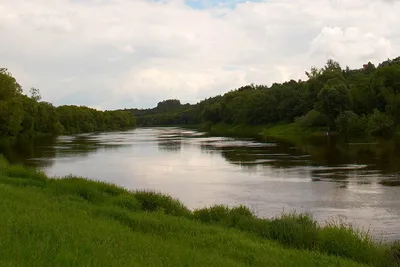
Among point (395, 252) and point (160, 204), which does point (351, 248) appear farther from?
point (160, 204)

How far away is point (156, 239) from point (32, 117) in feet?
330

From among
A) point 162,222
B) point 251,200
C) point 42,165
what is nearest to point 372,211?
point 251,200

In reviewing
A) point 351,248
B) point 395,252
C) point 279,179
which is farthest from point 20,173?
point 395,252

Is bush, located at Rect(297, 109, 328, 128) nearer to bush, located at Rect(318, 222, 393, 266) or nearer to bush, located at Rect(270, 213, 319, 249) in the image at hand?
bush, located at Rect(270, 213, 319, 249)

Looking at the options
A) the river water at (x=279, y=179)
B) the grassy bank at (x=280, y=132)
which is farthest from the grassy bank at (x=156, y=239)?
the grassy bank at (x=280, y=132)

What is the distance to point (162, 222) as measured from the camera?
13.8 m

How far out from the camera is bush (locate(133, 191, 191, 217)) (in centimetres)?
1792

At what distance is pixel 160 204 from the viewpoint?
18.8m

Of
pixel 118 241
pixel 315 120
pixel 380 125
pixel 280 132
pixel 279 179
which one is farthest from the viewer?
pixel 280 132

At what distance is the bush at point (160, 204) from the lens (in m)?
17.9

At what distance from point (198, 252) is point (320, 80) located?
9788 cm

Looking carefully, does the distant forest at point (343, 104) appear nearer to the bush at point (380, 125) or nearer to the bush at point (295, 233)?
the bush at point (380, 125)

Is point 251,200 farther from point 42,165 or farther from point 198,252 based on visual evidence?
point 42,165

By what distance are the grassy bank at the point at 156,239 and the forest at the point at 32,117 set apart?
61358mm
